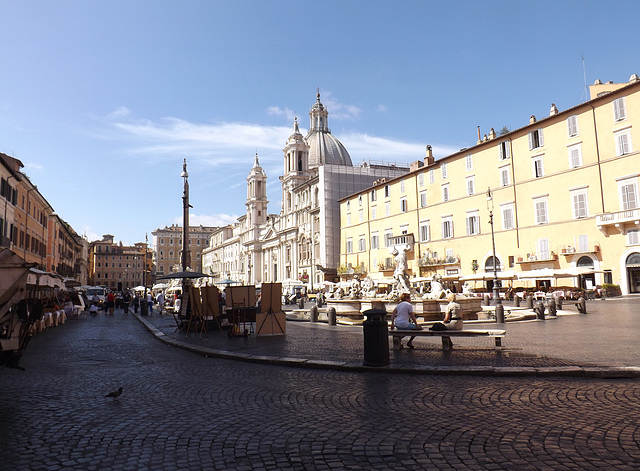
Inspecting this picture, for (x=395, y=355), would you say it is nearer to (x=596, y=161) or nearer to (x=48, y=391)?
(x=48, y=391)

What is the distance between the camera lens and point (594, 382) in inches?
291

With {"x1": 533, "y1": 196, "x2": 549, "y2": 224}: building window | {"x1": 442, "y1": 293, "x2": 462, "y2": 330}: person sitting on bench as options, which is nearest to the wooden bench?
{"x1": 442, "y1": 293, "x2": 462, "y2": 330}: person sitting on bench

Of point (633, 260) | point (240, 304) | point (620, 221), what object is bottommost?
point (240, 304)

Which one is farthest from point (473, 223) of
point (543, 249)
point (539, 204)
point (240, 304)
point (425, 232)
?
point (240, 304)

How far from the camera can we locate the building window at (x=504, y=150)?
3988 centimetres

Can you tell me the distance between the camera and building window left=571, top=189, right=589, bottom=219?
112 ft

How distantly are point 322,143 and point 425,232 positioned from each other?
155ft

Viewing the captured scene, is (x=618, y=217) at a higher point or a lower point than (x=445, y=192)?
lower

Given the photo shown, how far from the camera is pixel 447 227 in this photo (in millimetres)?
45531

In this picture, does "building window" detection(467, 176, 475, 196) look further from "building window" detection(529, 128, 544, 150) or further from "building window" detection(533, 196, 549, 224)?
"building window" detection(533, 196, 549, 224)

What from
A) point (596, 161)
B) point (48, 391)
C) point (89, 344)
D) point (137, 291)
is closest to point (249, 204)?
point (137, 291)

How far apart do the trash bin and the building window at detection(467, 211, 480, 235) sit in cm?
3525

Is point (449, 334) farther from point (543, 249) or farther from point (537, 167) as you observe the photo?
point (537, 167)

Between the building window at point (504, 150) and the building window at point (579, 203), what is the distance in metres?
6.63
